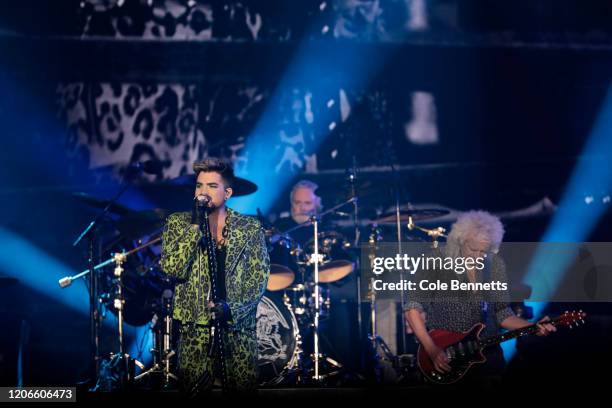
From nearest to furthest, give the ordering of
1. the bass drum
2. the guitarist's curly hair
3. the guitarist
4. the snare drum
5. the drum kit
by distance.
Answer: the guitarist → the guitarist's curly hair → the drum kit → the bass drum → the snare drum

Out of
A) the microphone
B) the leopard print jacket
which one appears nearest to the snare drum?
the leopard print jacket

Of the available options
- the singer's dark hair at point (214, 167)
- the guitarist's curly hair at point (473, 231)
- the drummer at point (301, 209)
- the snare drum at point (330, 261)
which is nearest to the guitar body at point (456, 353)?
the guitarist's curly hair at point (473, 231)

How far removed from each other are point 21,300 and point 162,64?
3.23 m

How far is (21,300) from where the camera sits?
28.5ft

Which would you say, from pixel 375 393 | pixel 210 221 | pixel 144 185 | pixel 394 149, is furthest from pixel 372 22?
pixel 375 393

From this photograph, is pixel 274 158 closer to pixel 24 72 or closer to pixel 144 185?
pixel 144 185

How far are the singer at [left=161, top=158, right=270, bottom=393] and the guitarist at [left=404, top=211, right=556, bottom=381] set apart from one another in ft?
6.21

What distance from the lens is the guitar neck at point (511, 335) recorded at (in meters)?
5.86

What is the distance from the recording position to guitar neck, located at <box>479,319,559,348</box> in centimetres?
586

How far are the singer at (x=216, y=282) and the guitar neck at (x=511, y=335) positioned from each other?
2116mm

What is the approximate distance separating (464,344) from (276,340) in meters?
2.19

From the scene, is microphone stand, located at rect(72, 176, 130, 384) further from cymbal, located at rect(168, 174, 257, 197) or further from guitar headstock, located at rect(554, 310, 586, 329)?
guitar headstock, located at rect(554, 310, 586, 329)

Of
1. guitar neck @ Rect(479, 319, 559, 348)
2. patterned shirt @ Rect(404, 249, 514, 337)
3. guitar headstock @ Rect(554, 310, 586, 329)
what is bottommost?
guitar neck @ Rect(479, 319, 559, 348)

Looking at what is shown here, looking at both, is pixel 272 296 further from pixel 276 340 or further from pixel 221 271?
pixel 221 271
